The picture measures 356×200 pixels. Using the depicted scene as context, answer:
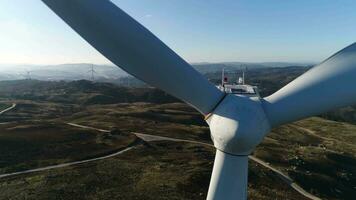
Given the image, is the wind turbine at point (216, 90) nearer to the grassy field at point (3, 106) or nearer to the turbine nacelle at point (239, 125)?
the turbine nacelle at point (239, 125)

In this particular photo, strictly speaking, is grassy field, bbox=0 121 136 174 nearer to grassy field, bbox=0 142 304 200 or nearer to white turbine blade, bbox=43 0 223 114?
grassy field, bbox=0 142 304 200

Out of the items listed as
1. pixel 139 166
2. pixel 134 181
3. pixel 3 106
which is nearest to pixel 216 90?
pixel 134 181

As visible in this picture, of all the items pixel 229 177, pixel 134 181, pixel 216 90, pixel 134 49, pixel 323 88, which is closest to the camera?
pixel 134 49

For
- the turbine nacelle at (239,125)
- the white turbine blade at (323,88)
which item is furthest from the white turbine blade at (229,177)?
the white turbine blade at (323,88)

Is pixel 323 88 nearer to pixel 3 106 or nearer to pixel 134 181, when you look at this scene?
pixel 134 181

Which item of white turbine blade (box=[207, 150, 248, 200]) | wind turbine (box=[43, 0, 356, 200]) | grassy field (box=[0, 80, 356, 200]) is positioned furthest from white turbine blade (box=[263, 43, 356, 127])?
grassy field (box=[0, 80, 356, 200])

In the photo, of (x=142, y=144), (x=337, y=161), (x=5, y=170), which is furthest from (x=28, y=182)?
(x=337, y=161)
